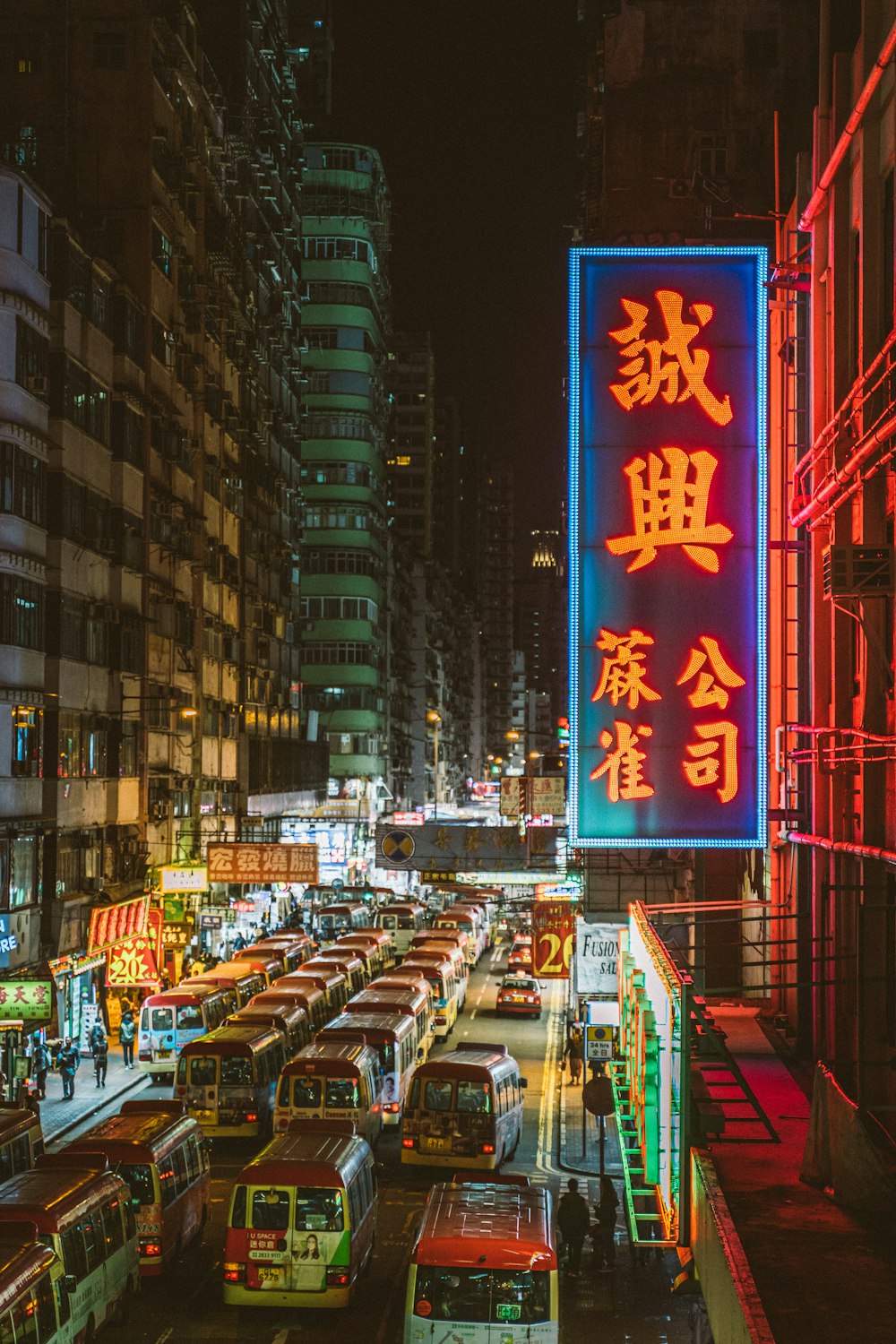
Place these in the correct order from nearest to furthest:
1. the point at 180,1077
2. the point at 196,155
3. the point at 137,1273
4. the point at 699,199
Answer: the point at 137,1273 → the point at 180,1077 → the point at 699,199 → the point at 196,155

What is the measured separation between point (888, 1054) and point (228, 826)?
160 feet

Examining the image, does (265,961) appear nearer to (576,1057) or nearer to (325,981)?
(325,981)

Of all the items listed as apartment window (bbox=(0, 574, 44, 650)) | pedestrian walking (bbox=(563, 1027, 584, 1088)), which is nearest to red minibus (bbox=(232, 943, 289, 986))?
pedestrian walking (bbox=(563, 1027, 584, 1088))

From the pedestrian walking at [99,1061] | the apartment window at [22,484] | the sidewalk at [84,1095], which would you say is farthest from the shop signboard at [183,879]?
the apartment window at [22,484]

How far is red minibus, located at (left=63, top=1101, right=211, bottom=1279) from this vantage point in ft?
68.4

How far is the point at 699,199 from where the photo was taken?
3388 centimetres

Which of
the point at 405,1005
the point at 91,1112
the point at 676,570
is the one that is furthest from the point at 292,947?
the point at 676,570

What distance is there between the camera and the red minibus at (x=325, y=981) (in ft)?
134

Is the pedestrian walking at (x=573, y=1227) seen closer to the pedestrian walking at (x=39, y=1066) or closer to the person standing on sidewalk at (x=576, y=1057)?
the person standing on sidewalk at (x=576, y=1057)

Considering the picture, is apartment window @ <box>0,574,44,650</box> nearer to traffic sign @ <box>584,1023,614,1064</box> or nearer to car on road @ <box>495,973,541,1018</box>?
traffic sign @ <box>584,1023,614,1064</box>

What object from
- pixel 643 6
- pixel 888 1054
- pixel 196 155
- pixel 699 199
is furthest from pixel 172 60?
pixel 888 1054

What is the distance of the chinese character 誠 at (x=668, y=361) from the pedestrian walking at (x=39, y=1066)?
75.7ft

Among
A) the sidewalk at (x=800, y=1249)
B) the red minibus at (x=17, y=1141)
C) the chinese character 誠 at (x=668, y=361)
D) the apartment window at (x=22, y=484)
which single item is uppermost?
the apartment window at (x=22, y=484)

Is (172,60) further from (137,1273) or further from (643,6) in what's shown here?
(137,1273)
